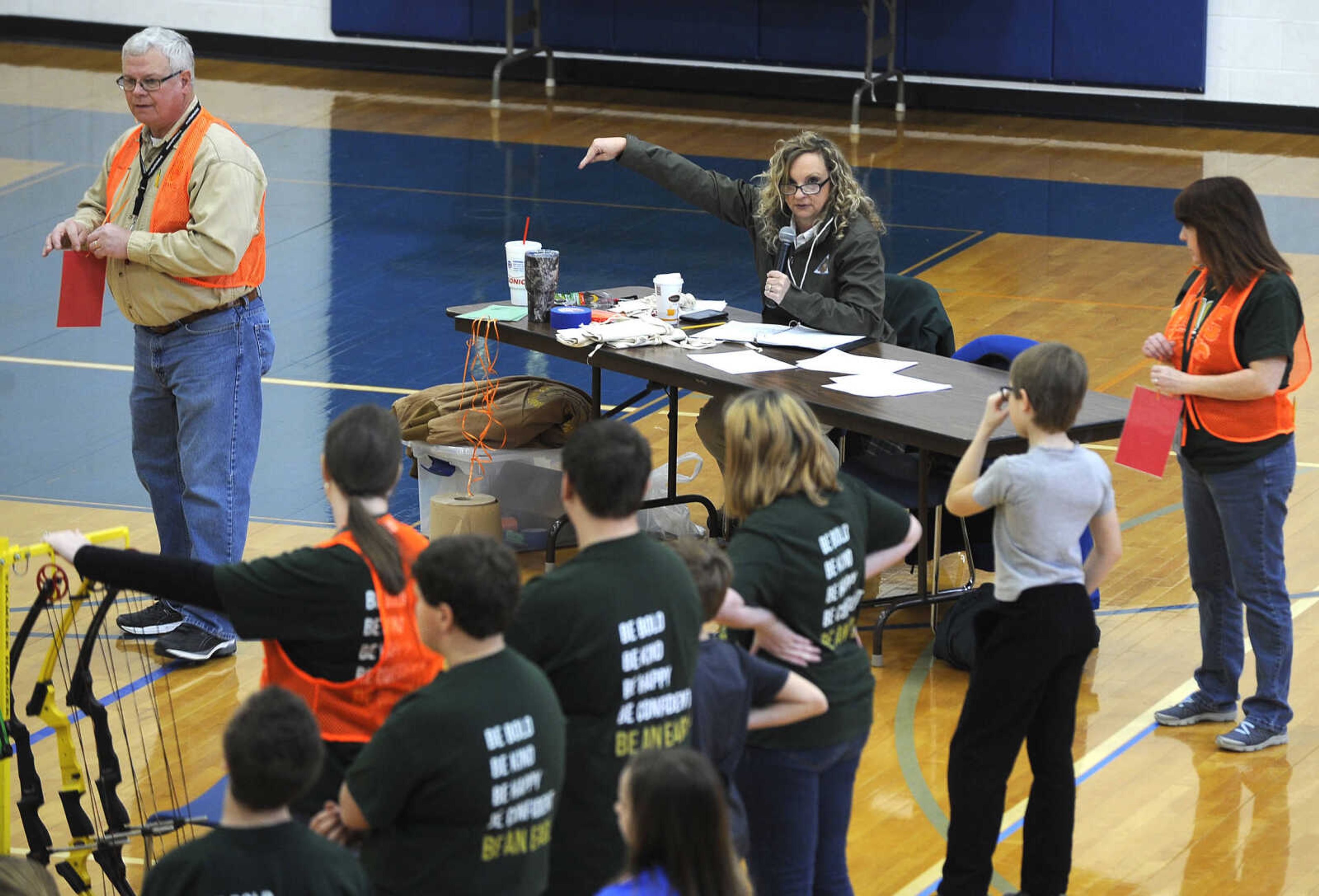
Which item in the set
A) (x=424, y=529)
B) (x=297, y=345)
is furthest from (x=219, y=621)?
(x=297, y=345)

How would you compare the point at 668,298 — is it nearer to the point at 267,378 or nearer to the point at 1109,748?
the point at 1109,748

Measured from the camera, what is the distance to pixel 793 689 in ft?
11.5

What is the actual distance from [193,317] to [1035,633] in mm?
2983

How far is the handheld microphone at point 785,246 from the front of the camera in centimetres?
656

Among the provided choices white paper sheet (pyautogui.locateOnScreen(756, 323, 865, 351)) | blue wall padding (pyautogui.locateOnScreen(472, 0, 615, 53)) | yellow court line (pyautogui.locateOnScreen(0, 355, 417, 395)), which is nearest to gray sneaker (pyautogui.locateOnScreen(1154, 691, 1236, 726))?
white paper sheet (pyautogui.locateOnScreen(756, 323, 865, 351))

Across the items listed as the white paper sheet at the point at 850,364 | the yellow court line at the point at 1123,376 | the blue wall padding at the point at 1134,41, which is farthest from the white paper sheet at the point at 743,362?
the blue wall padding at the point at 1134,41

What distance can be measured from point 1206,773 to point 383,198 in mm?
8544

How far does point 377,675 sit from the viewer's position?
11.6ft

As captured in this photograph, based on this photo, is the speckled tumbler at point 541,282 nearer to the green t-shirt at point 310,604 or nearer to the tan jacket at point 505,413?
the tan jacket at point 505,413

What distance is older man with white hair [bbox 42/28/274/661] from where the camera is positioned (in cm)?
559

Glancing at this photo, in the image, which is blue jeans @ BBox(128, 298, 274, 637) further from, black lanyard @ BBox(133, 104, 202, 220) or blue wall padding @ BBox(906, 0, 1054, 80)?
blue wall padding @ BBox(906, 0, 1054, 80)

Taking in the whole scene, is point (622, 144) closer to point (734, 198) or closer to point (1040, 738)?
point (734, 198)

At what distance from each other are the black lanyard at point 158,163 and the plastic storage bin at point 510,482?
1530 millimetres

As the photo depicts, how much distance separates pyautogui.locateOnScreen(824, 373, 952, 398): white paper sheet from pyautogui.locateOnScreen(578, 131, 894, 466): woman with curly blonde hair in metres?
0.45
